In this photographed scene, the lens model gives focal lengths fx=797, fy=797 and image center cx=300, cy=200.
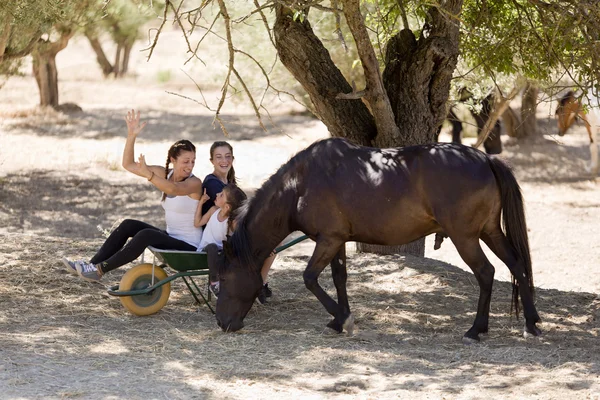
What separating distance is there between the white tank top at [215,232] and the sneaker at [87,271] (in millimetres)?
789

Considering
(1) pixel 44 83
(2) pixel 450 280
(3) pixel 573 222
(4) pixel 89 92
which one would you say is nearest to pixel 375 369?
(2) pixel 450 280

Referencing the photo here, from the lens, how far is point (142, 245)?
224 inches

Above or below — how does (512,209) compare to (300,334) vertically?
above

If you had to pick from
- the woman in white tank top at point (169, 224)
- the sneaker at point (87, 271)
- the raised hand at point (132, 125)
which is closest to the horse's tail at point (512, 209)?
the woman in white tank top at point (169, 224)

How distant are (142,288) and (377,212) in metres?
1.86

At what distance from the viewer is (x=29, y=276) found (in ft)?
22.2

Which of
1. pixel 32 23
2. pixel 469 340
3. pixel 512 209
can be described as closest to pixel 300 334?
pixel 469 340

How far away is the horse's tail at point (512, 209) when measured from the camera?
5.15 m

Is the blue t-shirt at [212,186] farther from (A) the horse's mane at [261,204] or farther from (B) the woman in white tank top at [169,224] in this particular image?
(A) the horse's mane at [261,204]

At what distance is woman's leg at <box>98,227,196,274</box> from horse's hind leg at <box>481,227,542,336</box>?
220 cm

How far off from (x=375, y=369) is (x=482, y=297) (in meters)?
1.11

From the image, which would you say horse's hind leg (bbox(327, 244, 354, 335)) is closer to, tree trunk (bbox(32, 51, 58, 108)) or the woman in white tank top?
the woman in white tank top

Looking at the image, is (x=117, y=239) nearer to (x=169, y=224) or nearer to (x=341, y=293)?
(x=169, y=224)

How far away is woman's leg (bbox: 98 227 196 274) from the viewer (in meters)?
5.68
